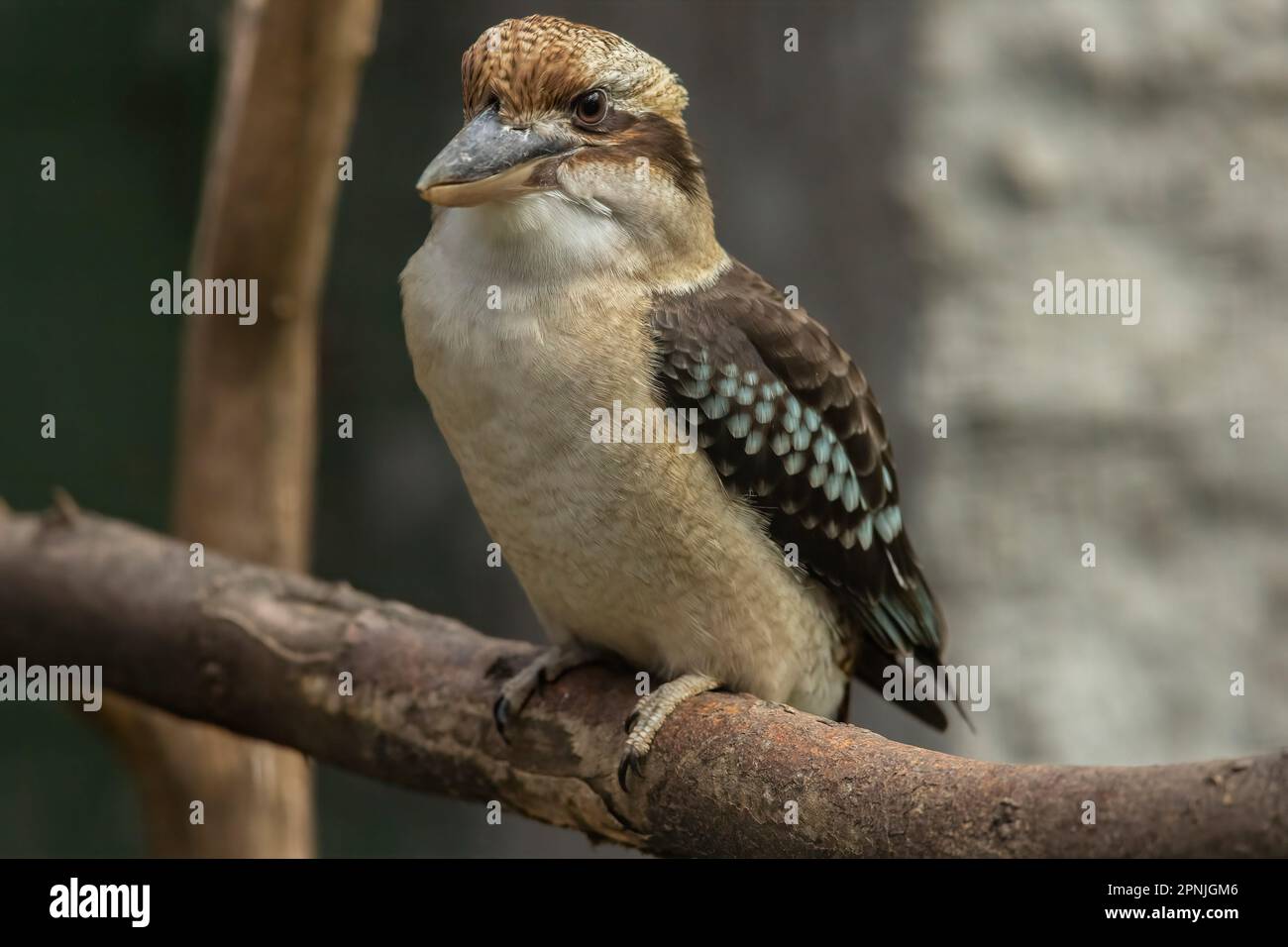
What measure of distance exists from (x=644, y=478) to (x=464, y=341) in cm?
26

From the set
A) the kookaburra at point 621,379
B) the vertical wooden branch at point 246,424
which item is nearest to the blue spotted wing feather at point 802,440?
the kookaburra at point 621,379

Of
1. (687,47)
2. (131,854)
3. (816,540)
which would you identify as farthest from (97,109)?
(816,540)

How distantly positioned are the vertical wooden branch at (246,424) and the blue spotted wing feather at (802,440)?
0.86 m

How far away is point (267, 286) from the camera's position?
7.66 ft

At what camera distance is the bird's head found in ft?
4.86

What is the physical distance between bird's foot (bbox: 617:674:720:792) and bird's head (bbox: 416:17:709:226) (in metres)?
0.55

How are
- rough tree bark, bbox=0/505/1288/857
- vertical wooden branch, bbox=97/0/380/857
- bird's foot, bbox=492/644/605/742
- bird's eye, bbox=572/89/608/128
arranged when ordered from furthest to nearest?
vertical wooden branch, bbox=97/0/380/857
bird's foot, bbox=492/644/605/742
bird's eye, bbox=572/89/608/128
rough tree bark, bbox=0/505/1288/857

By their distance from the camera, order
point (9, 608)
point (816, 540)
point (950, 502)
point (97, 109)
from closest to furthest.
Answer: point (816, 540) → point (9, 608) → point (950, 502) → point (97, 109)

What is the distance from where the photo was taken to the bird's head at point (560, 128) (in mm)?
1482

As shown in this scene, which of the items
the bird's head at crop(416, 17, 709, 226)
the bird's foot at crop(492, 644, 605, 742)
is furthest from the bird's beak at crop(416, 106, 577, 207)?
the bird's foot at crop(492, 644, 605, 742)

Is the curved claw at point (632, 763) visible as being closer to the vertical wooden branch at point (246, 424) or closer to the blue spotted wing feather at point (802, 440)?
the blue spotted wing feather at point (802, 440)

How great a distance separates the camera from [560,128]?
5.07 feet

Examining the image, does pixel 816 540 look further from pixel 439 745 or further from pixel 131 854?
pixel 131 854

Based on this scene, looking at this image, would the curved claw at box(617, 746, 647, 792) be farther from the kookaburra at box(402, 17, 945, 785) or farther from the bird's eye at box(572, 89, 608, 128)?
the bird's eye at box(572, 89, 608, 128)
